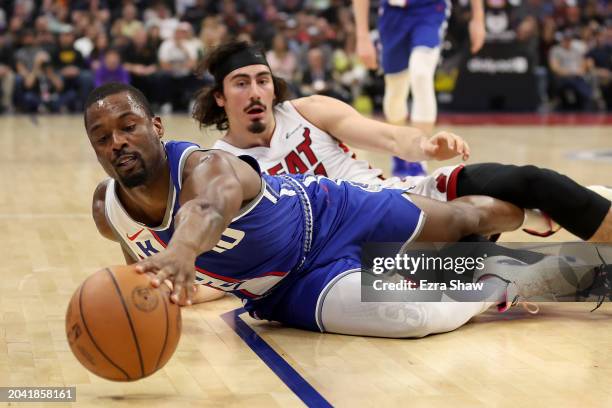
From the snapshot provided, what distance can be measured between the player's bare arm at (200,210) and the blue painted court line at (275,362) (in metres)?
0.53

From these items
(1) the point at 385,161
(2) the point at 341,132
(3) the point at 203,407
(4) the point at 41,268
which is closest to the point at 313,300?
(3) the point at 203,407

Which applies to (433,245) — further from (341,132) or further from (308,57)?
(308,57)

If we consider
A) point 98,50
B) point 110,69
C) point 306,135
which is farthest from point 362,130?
point 98,50

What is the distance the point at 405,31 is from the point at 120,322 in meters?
5.34

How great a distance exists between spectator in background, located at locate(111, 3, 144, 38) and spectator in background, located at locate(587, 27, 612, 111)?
308 inches

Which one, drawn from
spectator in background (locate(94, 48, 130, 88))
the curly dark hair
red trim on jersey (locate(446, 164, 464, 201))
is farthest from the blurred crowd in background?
red trim on jersey (locate(446, 164, 464, 201))

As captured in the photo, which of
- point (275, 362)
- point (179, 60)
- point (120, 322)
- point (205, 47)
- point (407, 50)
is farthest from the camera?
point (179, 60)

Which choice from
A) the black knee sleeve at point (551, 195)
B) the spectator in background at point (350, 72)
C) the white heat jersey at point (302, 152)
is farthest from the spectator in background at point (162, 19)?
the black knee sleeve at point (551, 195)

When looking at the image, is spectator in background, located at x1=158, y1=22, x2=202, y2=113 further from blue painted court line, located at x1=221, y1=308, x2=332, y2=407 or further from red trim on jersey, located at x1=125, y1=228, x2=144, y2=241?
red trim on jersey, located at x1=125, y1=228, x2=144, y2=241

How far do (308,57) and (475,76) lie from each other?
2.74 metres

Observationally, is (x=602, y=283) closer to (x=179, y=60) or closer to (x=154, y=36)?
(x=179, y=60)

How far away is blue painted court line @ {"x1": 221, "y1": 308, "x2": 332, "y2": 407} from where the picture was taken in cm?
323

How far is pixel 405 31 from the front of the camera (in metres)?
7.92

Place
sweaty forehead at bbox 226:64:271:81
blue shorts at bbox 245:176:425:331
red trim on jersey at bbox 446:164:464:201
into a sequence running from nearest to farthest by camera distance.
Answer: blue shorts at bbox 245:176:425:331
red trim on jersey at bbox 446:164:464:201
sweaty forehead at bbox 226:64:271:81
